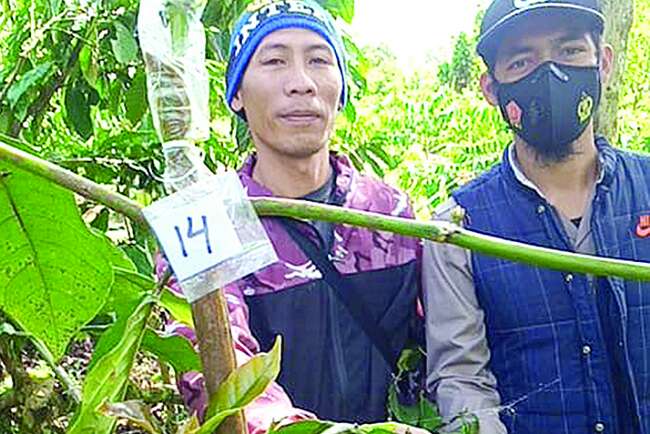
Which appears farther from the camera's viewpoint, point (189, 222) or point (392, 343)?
point (392, 343)

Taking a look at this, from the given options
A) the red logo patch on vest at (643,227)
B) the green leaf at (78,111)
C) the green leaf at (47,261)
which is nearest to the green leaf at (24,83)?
the green leaf at (78,111)

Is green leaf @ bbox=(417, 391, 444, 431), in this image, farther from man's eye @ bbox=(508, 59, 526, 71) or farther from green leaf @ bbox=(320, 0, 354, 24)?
green leaf @ bbox=(320, 0, 354, 24)

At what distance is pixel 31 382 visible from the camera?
1564 mm

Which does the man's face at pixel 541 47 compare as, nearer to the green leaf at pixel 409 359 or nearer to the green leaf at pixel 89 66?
the green leaf at pixel 409 359

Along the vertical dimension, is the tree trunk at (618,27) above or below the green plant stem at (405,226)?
above

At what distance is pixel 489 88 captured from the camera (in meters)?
1.50

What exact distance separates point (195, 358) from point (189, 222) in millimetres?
254

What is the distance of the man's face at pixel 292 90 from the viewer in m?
1.37

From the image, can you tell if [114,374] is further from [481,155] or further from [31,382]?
[481,155]

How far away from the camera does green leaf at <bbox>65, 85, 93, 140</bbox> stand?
1895 millimetres

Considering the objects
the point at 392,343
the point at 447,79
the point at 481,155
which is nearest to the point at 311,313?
the point at 392,343

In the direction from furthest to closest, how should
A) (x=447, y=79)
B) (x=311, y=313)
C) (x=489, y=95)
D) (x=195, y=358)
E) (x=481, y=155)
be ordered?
(x=447, y=79) < (x=481, y=155) < (x=489, y=95) < (x=311, y=313) < (x=195, y=358)

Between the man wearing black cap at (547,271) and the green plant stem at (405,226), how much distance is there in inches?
34.4

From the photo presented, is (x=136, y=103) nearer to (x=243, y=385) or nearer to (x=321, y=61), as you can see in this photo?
(x=321, y=61)
